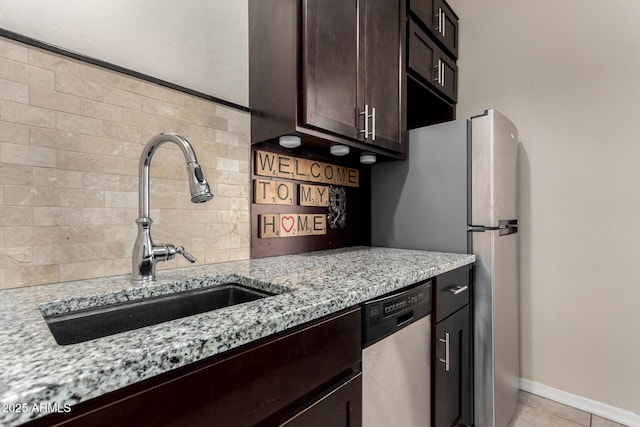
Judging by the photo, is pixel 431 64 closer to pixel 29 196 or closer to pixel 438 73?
pixel 438 73

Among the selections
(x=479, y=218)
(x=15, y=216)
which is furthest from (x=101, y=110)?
(x=479, y=218)

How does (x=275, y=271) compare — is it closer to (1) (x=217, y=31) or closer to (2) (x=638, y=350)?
(1) (x=217, y=31)

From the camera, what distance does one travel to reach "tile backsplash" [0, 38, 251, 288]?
2.83 feet

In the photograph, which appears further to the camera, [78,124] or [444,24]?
[444,24]

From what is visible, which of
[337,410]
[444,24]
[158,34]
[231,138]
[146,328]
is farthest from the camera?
[444,24]

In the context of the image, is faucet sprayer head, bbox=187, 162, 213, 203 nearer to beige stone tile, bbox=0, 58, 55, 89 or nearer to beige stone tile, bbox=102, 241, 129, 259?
beige stone tile, bbox=102, 241, 129, 259

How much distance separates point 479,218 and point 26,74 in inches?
71.4

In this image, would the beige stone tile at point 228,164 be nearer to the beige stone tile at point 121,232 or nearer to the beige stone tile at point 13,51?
the beige stone tile at point 121,232

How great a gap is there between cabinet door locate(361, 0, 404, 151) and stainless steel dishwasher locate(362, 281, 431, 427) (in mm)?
801

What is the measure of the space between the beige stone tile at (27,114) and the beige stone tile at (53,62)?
0.13 metres

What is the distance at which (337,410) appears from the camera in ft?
2.58

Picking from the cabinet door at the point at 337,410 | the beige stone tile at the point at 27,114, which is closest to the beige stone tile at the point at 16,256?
the beige stone tile at the point at 27,114

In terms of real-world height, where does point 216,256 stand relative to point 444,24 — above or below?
below

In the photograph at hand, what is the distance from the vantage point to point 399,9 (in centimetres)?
167
